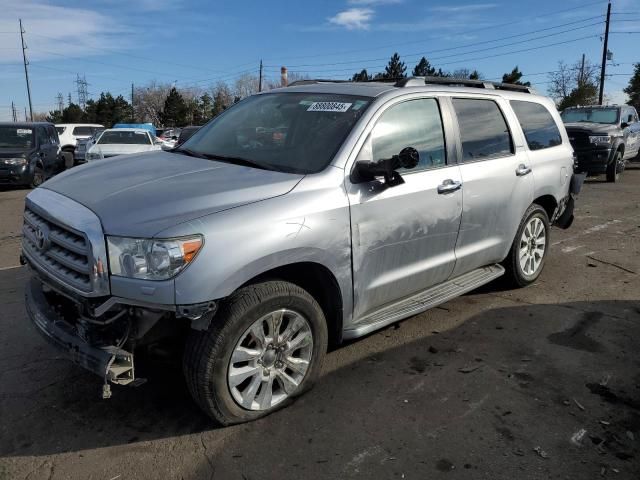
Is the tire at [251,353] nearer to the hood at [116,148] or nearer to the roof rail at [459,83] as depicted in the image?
the roof rail at [459,83]

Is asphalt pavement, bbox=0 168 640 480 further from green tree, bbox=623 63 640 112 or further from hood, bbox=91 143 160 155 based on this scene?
green tree, bbox=623 63 640 112

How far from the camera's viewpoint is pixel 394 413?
10.4ft

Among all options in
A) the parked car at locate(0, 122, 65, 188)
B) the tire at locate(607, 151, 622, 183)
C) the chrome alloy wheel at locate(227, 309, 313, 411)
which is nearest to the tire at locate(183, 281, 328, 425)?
the chrome alloy wheel at locate(227, 309, 313, 411)

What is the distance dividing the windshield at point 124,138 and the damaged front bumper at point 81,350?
13664 mm

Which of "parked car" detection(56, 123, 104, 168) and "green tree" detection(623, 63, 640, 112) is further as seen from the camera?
"green tree" detection(623, 63, 640, 112)

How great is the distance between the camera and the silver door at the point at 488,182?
4223 millimetres

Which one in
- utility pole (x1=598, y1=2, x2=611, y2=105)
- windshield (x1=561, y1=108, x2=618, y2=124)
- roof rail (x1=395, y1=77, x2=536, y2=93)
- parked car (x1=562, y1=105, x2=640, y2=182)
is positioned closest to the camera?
roof rail (x1=395, y1=77, x2=536, y2=93)

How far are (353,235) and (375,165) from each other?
0.46 metres

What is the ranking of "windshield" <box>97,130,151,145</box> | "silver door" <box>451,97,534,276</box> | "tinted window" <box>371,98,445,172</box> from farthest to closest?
1. "windshield" <box>97,130,151,145</box>
2. "silver door" <box>451,97,534,276</box>
3. "tinted window" <box>371,98,445,172</box>

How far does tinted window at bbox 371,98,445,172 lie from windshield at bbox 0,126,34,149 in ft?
40.5

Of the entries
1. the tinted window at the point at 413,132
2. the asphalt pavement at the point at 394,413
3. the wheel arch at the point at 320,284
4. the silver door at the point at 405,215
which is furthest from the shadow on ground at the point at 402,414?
the tinted window at the point at 413,132

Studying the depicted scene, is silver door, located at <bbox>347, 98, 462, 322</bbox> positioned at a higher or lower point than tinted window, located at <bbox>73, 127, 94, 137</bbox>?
lower

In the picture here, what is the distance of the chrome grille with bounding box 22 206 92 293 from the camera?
2.68 metres

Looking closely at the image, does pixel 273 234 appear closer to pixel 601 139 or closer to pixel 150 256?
pixel 150 256
